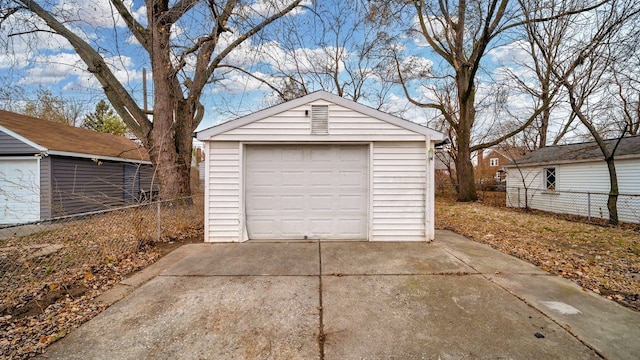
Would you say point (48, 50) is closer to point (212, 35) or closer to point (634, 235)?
point (212, 35)

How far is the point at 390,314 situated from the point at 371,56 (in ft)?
53.1

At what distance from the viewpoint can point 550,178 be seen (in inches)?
504

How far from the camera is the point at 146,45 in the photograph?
8656 mm

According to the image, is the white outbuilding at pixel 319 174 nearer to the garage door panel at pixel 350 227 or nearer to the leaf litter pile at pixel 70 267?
the garage door panel at pixel 350 227

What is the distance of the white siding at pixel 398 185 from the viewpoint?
5520 mm

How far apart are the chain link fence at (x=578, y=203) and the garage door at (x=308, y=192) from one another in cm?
833

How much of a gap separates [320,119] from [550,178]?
44.3 ft

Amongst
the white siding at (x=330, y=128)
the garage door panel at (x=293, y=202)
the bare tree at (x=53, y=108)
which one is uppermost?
the bare tree at (x=53, y=108)

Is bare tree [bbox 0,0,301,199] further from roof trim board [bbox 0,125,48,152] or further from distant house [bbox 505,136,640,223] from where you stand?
distant house [bbox 505,136,640,223]

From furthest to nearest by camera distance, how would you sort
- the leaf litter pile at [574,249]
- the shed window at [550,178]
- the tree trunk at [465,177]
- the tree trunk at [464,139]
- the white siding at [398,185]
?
1. the tree trunk at [465,177]
2. the tree trunk at [464,139]
3. the shed window at [550,178]
4. the white siding at [398,185]
5. the leaf litter pile at [574,249]

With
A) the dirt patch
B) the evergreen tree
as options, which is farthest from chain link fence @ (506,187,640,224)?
the evergreen tree

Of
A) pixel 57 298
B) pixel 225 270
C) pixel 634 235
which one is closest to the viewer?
pixel 57 298

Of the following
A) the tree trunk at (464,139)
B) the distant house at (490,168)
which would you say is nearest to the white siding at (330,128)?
the tree trunk at (464,139)

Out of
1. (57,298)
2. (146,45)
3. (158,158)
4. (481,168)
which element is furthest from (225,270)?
(481,168)
